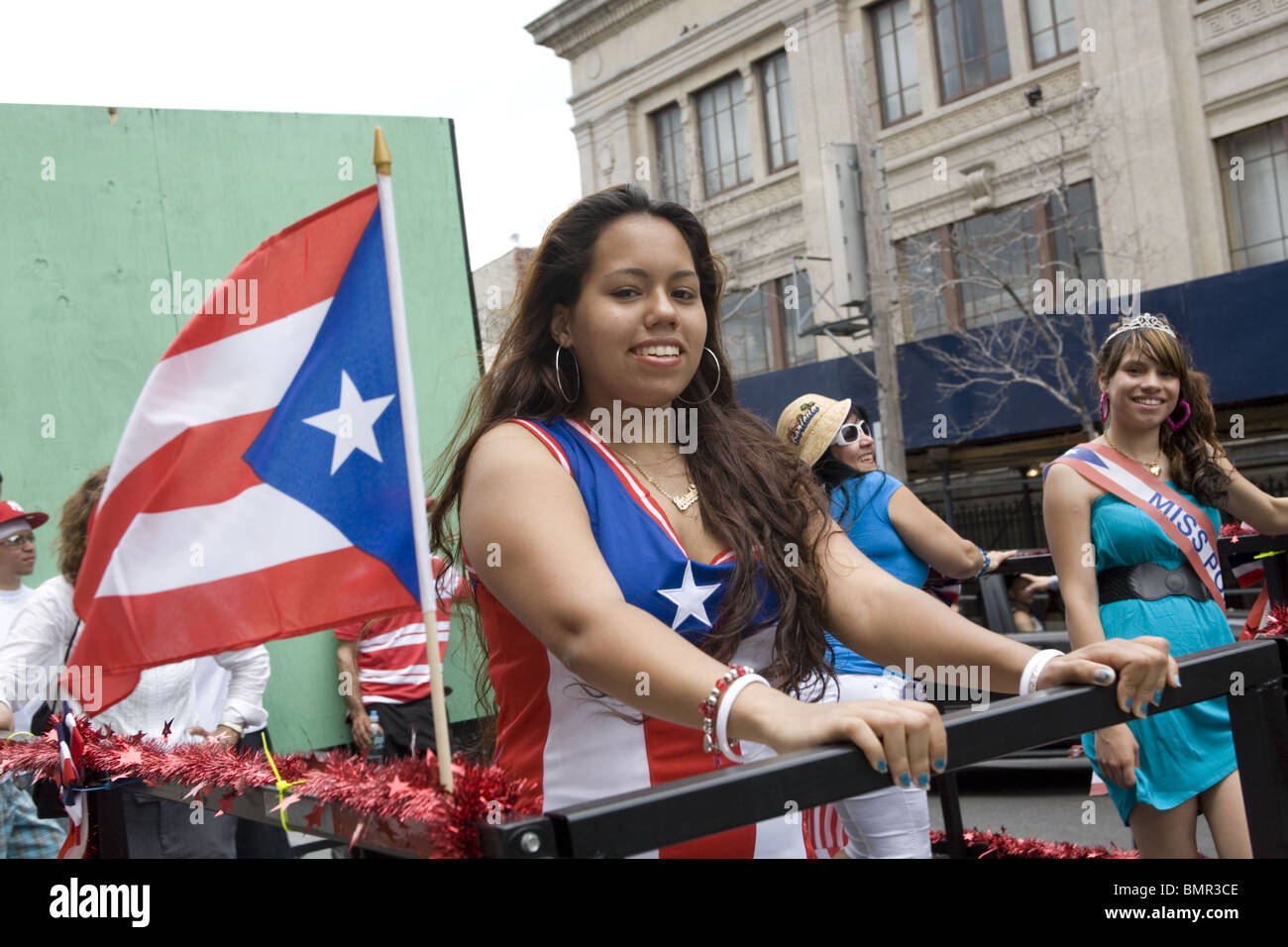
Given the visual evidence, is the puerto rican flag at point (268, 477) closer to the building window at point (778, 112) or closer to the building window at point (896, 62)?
the building window at point (896, 62)

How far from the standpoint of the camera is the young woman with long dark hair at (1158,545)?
3529mm

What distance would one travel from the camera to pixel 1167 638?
362 cm

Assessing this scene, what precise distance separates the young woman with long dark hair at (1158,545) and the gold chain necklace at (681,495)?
1.82 m

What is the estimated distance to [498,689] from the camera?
2.08 m

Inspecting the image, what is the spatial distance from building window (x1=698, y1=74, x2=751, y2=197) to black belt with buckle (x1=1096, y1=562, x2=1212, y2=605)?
1749cm

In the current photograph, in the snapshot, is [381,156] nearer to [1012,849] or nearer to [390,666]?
[1012,849]

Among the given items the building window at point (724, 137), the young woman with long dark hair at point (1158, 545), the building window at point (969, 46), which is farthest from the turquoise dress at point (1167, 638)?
the building window at point (724, 137)

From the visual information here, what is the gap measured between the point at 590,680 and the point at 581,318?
75 cm

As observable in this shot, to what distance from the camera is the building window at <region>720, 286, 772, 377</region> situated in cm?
2031

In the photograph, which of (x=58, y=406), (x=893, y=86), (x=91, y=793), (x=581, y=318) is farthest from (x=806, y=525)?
(x=893, y=86)

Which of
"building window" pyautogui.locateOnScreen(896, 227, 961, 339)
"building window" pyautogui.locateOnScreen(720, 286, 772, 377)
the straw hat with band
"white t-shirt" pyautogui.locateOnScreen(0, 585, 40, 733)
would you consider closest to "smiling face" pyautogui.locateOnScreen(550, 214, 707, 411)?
the straw hat with band

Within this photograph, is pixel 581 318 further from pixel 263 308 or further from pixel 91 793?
pixel 91 793

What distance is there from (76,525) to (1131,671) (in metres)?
3.81

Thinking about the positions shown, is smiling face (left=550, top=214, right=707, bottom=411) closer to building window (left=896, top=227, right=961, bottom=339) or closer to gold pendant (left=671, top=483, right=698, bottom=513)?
gold pendant (left=671, top=483, right=698, bottom=513)
